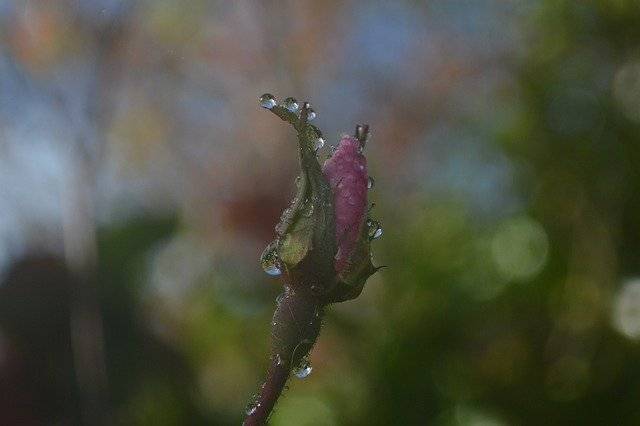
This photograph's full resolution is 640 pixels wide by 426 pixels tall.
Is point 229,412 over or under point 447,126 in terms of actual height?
under

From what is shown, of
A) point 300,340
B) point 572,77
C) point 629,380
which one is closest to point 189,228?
point 572,77

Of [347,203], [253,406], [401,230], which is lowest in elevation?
[253,406]

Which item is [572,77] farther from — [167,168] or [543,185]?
[167,168]

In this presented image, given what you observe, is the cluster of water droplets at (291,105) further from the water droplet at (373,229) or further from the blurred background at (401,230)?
the blurred background at (401,230)

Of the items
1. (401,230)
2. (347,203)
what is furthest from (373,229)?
(401,230)

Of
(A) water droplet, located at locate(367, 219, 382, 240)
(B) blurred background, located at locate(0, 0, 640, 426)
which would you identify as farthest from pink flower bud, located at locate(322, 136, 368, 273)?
(B) blurred background, located at locate(0, 0, 640, 426)

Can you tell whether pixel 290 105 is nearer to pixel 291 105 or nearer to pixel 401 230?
pixel 291 105

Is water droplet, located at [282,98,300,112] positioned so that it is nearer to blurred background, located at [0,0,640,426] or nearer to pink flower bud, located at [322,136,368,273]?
pink flower bud, located at [322,136,368,273]
